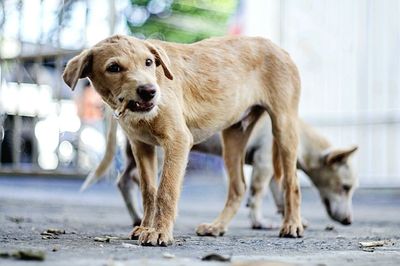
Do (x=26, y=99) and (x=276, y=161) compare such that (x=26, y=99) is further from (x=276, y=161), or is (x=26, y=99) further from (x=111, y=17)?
(x=276, y=161)

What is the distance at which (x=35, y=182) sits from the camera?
14.0 m

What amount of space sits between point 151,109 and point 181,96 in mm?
449

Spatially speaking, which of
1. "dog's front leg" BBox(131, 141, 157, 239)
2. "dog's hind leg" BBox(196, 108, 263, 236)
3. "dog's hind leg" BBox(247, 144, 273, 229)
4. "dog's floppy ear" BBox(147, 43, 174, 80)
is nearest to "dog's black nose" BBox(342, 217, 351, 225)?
"dog's hind leg" BBox(247, 144, 273, 229)

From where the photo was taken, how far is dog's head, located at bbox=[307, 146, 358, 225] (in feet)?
22.3

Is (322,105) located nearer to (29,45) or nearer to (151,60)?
(29,45)

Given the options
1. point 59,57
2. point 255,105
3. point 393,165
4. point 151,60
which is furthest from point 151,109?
point 393,165

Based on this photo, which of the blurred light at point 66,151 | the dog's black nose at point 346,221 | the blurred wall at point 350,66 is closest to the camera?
the dog's black nose at point 346,221

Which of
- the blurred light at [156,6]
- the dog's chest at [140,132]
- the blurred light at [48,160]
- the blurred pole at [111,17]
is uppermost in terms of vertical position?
the blurred light at [156,6]

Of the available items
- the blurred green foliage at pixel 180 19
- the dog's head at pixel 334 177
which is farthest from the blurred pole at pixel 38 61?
the blurred green foliage at pixel 180 19

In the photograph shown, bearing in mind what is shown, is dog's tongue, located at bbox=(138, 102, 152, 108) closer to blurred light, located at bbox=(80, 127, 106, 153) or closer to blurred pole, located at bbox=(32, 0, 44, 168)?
blurred pole, located at bbox=(32, 0, 44, 168)

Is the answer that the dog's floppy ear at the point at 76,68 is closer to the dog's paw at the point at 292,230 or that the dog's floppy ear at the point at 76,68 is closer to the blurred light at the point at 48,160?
the dog's paw at the point at 292,230

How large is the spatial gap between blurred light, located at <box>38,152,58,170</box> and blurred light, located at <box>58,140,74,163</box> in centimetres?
16

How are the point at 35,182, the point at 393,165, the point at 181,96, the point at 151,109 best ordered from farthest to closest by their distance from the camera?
the point at 35,182 < the point at 393,165 < the point at 181,96 < the point at 151,109

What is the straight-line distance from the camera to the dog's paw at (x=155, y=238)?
3.54 m
